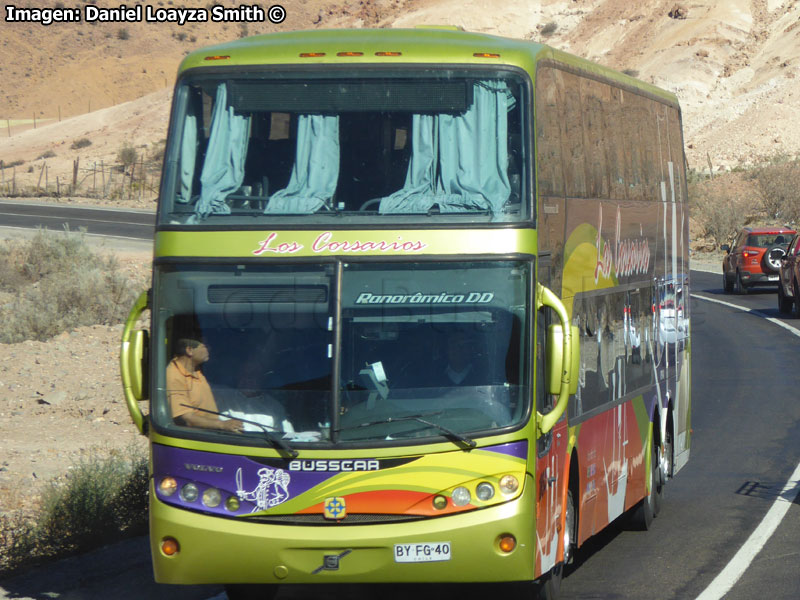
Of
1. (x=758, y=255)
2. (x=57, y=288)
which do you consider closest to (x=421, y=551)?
(x=57, y=288)

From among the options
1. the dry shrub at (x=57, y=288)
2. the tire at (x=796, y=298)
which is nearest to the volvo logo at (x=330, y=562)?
the dry shrub at (x=57, y=288)

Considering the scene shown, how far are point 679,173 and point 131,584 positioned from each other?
739 centimetres

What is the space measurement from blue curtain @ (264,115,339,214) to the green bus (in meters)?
A: 0.01

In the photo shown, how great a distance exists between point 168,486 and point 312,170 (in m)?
2.02

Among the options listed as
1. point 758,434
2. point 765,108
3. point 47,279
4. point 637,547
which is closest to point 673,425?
point 637,547

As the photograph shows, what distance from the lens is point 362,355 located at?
7.44 metres

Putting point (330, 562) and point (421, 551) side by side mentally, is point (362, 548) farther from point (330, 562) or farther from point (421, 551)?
point (421, 551)

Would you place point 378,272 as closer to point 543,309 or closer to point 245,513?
point 543,309

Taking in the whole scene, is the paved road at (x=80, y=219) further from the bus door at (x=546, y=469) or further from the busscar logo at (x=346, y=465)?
the busscar logo at (x=346, y=465)

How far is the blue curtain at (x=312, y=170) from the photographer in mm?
7660

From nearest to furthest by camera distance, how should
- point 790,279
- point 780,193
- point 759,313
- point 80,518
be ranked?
1. point 80,518
2. point 790,279
3. point 759,313
4. point 780,193

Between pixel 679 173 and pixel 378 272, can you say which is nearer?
pixel 378 272

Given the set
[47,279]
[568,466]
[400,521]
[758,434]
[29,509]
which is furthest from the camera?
[47,279]

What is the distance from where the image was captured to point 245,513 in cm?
741
